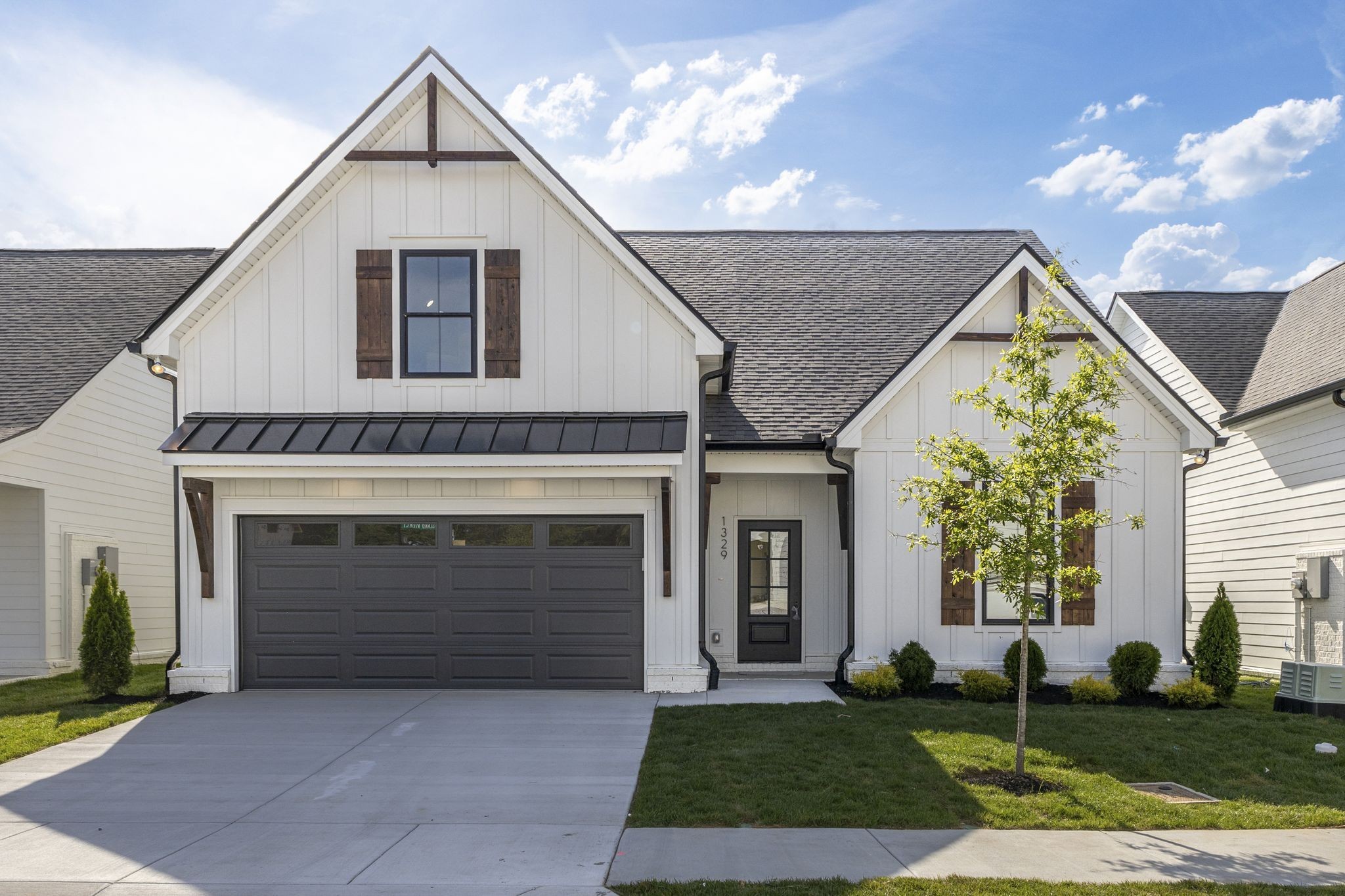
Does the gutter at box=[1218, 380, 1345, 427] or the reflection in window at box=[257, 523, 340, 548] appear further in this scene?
the gutter at box=[1218, 380, 1345, 427]

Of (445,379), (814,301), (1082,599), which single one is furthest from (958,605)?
(445,379)

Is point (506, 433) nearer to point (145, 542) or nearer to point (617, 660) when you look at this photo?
point (617, 660)

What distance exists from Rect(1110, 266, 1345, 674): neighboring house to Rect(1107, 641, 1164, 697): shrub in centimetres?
312

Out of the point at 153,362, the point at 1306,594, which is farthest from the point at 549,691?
the point at 1306,594

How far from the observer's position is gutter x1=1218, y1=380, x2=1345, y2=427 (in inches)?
520

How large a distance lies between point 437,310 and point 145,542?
28.4ft

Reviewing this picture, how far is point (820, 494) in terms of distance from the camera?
14.3 meters

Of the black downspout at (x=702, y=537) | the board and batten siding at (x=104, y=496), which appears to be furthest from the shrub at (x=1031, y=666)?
the board and batten siding at (x=104, y=496)

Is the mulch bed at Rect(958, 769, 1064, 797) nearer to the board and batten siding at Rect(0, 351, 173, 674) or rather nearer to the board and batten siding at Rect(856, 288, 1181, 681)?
the board and batten siding at Rect(856, 288, 1181, 681)

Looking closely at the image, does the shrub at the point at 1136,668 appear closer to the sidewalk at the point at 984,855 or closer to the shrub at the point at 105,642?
the sidewalk at the point at 984,855

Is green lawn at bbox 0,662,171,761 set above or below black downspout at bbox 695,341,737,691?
below

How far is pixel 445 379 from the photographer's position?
12.7 m

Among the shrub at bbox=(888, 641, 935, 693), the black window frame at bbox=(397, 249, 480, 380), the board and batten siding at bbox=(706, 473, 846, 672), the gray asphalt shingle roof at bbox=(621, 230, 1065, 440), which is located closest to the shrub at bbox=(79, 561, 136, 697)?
the black window frame at bbox=(397, 249, 480, 380)

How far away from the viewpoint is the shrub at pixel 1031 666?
1250 centimetres
